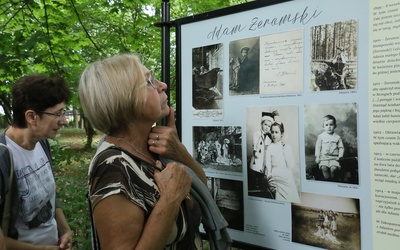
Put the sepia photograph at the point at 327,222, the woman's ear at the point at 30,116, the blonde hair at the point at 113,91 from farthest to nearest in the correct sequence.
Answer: the woman's ear at the point at 30,116 → the blonde hair at the point at 113,91 → the sepia photograph at the point at 327,222

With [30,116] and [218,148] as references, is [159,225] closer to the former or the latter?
[218,148]

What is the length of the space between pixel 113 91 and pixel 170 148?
394mm

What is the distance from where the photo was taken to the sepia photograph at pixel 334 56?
154cm

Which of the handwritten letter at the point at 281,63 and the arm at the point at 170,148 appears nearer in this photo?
the handwritten letter at the point at 281,63

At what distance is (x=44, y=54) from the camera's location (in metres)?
4.86

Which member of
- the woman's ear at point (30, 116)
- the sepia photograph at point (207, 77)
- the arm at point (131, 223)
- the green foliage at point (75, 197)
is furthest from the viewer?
the green foliage at point (75, 197)

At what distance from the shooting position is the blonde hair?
1.65m

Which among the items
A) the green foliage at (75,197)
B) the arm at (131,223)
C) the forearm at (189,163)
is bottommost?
the green foliage at (75,197)

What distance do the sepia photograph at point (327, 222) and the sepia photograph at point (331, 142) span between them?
0.29 feet

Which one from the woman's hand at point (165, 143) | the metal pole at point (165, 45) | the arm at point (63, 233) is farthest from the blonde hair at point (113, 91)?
the arm at point (63, 233)

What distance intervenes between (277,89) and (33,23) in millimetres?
4810

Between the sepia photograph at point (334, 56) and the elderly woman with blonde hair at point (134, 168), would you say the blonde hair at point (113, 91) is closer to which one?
the elderly woman with blonde hair at point (134, 168)

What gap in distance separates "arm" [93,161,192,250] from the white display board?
1.63ft

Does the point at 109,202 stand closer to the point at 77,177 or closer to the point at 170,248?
the point at 170,248
